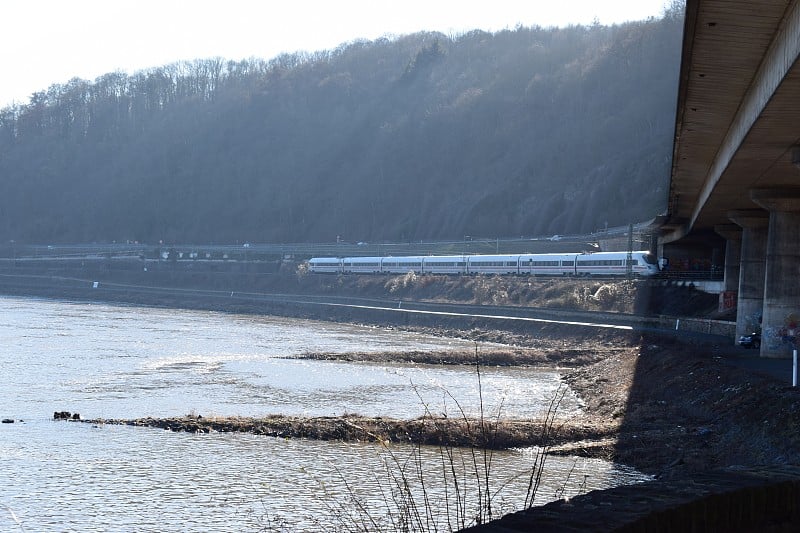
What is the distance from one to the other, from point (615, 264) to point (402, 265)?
28997mm

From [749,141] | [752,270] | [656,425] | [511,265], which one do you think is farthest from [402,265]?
[749,141]

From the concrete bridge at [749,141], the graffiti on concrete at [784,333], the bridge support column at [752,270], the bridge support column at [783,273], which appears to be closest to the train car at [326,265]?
the concrete bridge at [749,141]

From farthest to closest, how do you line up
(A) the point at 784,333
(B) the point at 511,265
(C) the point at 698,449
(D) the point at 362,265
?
(D) the point at 362,265 < (B) the point at 511,265 < (A) the point at 784,333 < (C) the point at 698,449

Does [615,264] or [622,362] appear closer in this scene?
[622,362]

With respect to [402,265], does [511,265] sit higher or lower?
higher

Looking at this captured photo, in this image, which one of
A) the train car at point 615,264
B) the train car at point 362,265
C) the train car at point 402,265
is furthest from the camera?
the train car at point 362,265

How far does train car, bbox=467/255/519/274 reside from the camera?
88938mm

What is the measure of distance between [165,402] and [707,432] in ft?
55.7

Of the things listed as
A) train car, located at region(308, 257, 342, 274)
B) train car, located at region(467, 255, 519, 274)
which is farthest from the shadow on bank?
train car, located at region(308, 257, 342, 274)

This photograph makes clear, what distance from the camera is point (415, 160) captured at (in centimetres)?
15338

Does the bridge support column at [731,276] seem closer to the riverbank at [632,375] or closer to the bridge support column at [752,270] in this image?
the riverbank at [632,375]

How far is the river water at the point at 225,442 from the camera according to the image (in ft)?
55.6

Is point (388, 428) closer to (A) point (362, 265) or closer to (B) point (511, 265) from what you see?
(B) point (511, 265)

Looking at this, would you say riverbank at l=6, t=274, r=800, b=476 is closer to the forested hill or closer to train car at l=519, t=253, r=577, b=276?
train car at l=519, t=253, r=577, b=276
